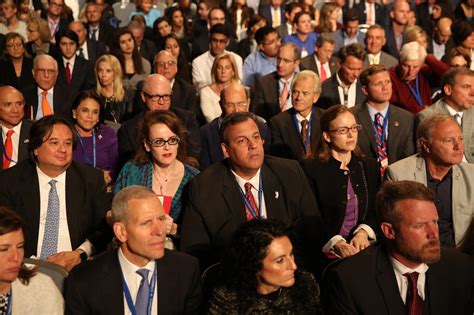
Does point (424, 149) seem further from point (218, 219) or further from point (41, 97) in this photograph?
point (41, 97)

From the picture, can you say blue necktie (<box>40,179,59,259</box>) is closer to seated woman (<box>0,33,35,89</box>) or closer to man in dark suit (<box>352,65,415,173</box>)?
man in dark suit (<box>352,65,415,173</box>)

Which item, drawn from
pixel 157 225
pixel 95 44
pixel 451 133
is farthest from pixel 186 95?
pixel 157 225


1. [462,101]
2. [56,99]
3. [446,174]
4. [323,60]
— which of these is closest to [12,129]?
[56,99]

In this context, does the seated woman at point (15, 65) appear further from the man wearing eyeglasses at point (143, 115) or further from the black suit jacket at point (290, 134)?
the black suit jacket at point (290, 134)

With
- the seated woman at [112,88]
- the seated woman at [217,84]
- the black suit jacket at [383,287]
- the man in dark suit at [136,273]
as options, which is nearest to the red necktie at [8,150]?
the seated woman at [112,88]

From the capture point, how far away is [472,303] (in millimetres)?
3561

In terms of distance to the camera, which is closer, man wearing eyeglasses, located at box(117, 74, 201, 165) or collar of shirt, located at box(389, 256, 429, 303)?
collar of shirt, located at box(389, 256, 429, 303)

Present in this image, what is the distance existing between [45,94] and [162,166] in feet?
9.12

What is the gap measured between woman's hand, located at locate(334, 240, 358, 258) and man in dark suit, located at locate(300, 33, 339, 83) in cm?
451

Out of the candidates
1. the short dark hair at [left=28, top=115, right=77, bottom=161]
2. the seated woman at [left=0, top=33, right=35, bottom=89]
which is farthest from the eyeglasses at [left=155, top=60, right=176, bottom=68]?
the short dark hair at [left=28, top=115, right=77, bottom=161]

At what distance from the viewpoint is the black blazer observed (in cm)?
484

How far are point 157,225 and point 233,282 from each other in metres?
0.44

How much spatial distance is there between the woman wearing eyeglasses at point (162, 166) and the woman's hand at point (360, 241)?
43.7 inches

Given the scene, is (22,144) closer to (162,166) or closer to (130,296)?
(162,166)
